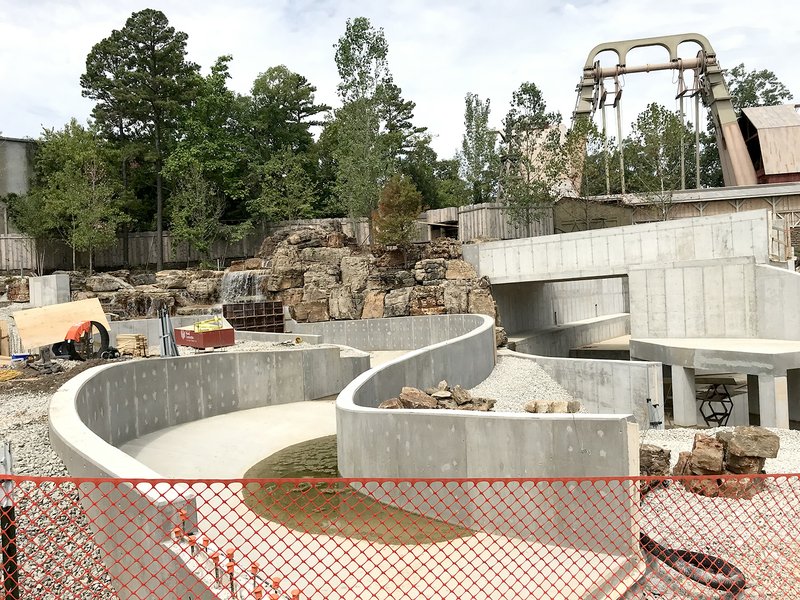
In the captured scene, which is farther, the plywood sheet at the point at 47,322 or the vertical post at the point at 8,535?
the plywood sheet at the point at 47,322

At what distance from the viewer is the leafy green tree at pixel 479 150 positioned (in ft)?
151

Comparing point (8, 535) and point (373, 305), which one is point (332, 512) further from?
point (373, 305)

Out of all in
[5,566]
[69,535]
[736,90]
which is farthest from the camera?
[736,90]

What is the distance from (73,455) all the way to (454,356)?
1114 cm

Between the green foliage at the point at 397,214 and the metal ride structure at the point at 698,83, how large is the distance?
16.2 m

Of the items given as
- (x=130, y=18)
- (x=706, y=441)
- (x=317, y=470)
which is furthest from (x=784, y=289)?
(x=130, y=18)

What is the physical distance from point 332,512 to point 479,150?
135 feet

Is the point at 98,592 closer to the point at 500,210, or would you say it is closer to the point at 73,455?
the point at 73,455

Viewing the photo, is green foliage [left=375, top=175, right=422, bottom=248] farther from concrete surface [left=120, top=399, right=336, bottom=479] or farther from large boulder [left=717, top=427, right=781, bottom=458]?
large boulder [left=717, top=427, right=781, bottom=458]

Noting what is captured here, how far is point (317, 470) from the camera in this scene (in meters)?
10.6

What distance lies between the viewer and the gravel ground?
17.1 m

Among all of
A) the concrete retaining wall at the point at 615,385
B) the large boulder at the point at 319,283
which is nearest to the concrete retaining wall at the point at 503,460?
the concrete retaining wall at the point at 615,385

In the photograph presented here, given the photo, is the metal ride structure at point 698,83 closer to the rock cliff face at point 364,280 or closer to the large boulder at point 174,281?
the rock cliff face at point 364,280

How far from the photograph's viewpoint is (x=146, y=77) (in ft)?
131
